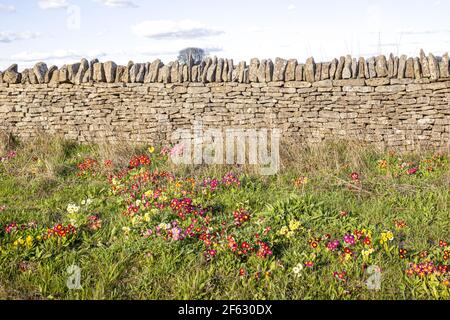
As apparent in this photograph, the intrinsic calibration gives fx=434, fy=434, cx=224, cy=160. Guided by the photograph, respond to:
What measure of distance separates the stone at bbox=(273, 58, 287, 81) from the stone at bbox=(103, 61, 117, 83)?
3895mm

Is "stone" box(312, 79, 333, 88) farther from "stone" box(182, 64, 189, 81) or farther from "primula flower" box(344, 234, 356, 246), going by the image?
"primula flower" box(344, 234, 356, 246)

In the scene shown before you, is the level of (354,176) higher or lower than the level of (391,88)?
lower

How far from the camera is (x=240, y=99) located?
33.5 feet

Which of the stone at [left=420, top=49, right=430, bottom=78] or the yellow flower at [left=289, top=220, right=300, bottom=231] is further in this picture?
the stone at [left=420, top=49, right=430, bottom=78]

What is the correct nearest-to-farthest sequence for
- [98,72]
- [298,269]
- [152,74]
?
[298,269] → [152,74] → [98,72]

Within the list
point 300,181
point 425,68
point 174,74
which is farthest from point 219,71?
point 425,68

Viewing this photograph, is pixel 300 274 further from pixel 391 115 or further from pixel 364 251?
pixel 391 115

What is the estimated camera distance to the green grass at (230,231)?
173 inches

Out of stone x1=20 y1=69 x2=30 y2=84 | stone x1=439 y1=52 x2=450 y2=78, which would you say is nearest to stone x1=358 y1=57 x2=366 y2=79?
stone x1=439 y1=52 x2=450 y2=78

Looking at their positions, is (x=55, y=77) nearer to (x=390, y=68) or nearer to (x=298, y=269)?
(x=390, y=68)

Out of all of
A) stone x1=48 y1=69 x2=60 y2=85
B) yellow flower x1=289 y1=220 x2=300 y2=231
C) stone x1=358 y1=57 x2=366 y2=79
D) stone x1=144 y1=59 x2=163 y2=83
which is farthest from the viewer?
stone x1=48 y1=69 x2=60 y2=85

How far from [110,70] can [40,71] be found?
6.25ft

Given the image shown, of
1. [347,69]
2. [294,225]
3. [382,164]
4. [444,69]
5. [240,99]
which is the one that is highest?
[347,69]

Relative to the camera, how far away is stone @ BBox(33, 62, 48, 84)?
10836 millimetres
